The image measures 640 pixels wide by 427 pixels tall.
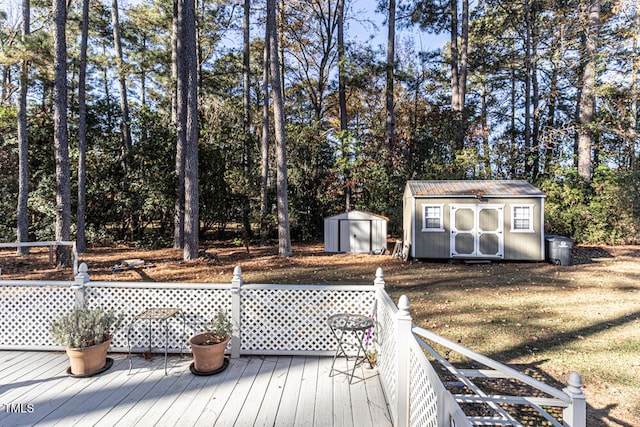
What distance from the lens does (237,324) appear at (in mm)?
3750

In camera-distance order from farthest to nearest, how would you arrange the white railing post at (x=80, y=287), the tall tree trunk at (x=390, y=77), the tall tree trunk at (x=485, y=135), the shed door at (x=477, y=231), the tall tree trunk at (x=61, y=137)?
the tall tree trunk at (x=390, y=77) < the tall tree trunk at (x=485, y=135) < the shed door at (x=477, y=231) < the tall tree trunk at (x=61, y=137) < the white railing post at (x=80, y=287)

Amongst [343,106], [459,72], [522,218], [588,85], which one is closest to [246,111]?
[343,106]

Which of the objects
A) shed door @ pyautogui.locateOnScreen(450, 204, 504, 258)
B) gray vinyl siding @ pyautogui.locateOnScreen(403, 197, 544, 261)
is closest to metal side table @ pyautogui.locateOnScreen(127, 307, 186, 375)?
gray vinyl siding @ pyautogui.locateOnScreen(403, 197, 544, 261)

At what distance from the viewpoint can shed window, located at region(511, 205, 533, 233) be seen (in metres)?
9.88

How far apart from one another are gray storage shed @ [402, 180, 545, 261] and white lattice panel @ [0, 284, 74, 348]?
8929 millimetres

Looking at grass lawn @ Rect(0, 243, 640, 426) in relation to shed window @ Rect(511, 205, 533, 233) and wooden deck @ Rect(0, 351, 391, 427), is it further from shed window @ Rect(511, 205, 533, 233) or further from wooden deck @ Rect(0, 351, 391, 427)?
wooden deck @ Rect(0, 351, 391, 427)

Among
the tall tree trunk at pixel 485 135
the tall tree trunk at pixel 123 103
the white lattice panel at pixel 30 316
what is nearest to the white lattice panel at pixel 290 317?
the white lattice panel at pixel 30 316

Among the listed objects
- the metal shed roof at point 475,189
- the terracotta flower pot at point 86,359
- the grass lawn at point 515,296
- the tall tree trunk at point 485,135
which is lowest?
the grass lawn at point 515,296

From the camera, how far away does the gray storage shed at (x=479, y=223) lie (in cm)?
989

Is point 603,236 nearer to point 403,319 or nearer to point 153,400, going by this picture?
point 403,319

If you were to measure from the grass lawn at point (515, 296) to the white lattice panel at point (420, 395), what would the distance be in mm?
1949

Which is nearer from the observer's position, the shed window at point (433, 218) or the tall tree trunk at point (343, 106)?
the shed window at point (433, 218)

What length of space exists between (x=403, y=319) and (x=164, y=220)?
45.2ft

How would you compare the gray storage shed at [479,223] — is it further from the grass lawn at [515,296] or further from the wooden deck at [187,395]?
the wooden deck at [187,395]
